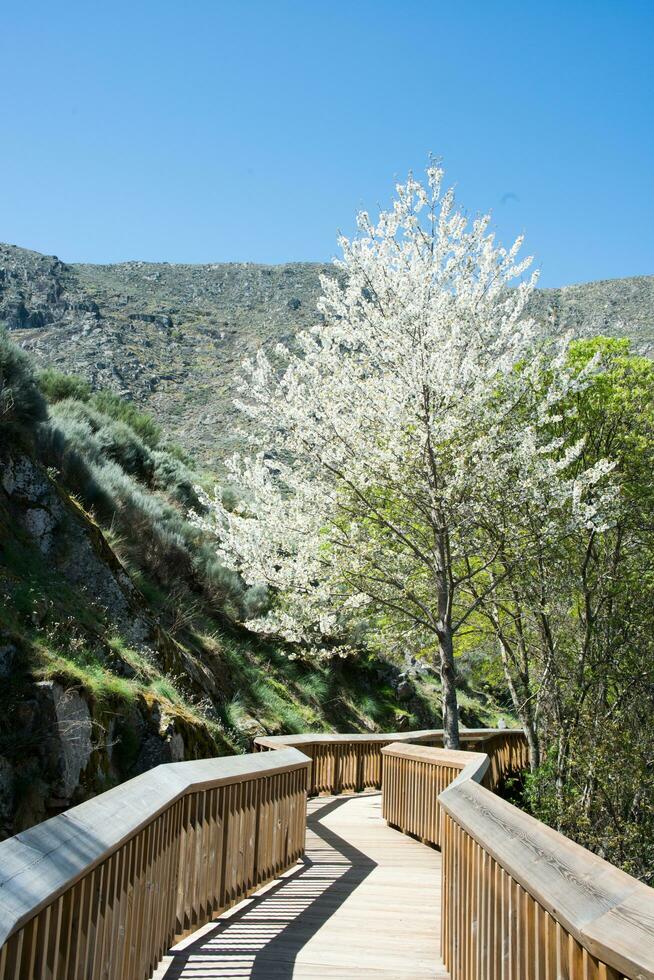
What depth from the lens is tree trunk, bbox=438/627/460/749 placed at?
12.5m

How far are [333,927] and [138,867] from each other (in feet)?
9.44

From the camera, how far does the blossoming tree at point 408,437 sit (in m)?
12.5

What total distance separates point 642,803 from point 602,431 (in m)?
6.68

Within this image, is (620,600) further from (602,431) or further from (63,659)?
(63,659)

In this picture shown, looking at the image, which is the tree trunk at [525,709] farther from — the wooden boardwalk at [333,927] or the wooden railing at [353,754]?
the wooden boardwalk at [333,927]

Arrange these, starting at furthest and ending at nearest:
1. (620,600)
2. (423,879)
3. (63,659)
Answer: (620,600), (63,659), (423,879)

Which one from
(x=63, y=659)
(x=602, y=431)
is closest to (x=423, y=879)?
(x=63, y=659)

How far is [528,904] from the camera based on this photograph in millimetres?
3447

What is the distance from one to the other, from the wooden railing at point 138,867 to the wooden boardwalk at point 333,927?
0.18 m

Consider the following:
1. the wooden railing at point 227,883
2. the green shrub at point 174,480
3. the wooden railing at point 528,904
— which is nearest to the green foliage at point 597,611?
the wooden railing at point 227,883

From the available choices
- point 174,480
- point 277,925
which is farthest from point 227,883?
point 174,480

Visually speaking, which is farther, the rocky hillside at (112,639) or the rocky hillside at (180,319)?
the rocky hillside at (180,319)

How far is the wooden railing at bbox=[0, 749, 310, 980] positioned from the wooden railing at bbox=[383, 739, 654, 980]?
5.38 ft

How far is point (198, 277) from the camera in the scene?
7875 cm
